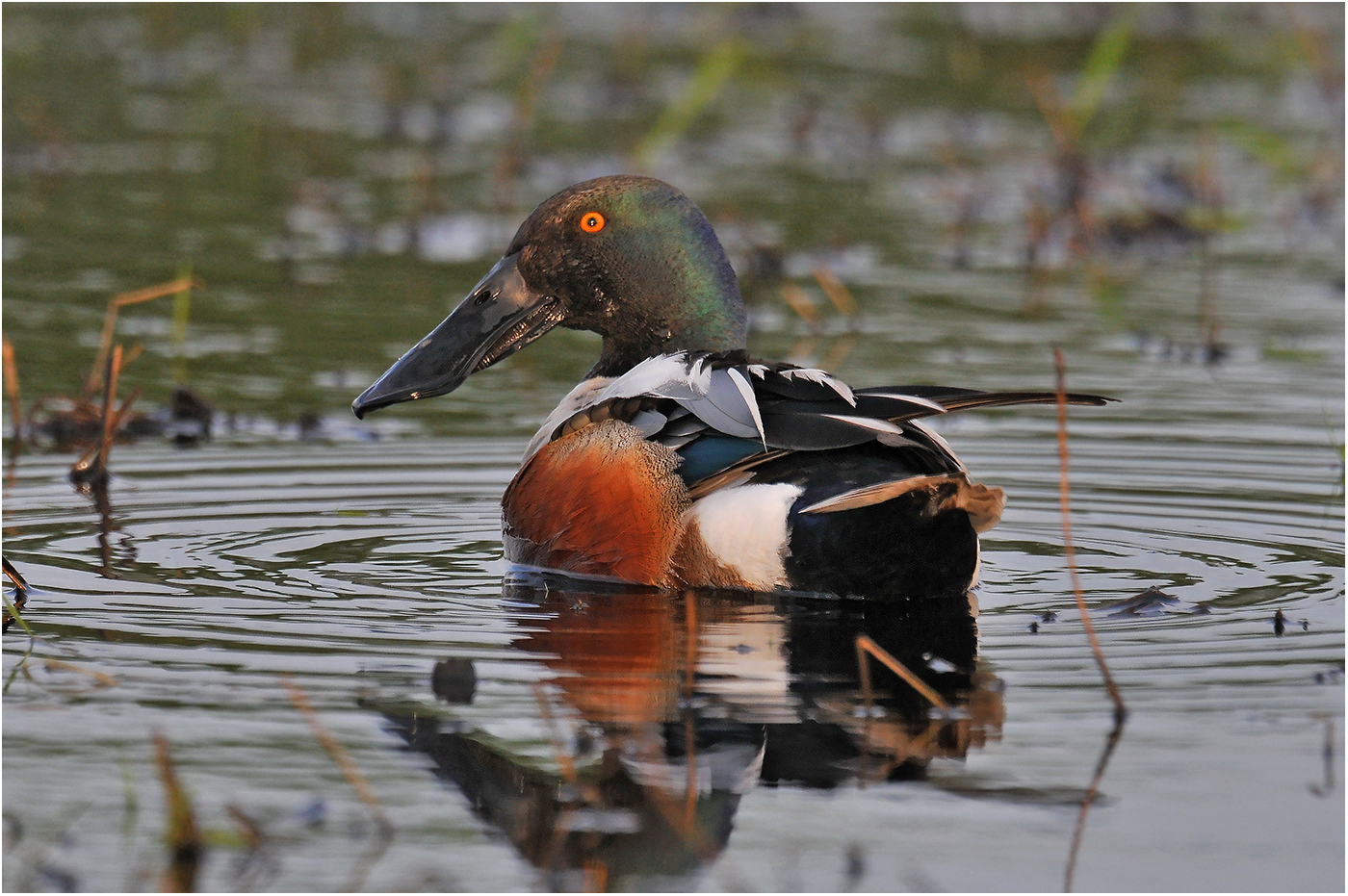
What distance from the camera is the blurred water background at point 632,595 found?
10.4ft

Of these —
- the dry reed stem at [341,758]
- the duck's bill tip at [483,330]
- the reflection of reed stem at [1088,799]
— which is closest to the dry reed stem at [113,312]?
the duck's bill tip at [483,330]

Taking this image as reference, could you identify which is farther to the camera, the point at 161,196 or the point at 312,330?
the point at 161,196

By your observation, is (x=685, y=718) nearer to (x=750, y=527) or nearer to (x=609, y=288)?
(x=750, y=527)

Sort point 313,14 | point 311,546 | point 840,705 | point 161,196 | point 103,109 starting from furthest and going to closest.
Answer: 1. point 313,14
2. point 103,109
3. point 161,196
4. point 311,546
5. point 840,705

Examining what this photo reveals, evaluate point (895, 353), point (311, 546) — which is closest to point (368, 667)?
point (311, 546)

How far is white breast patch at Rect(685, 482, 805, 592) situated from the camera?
4.55m

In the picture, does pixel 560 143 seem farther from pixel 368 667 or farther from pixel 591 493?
pixel 368 667

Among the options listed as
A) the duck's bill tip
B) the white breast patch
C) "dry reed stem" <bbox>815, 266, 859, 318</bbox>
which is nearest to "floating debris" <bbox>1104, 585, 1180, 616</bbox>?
the white breast patch

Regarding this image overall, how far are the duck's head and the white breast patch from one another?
1.04m

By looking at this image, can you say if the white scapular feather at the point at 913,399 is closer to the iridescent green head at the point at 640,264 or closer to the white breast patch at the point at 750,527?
the white breast patch at the point at 750,527

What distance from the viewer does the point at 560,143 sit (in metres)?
13.6

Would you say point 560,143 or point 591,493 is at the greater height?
point 560,143

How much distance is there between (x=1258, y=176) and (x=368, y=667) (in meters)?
10.6

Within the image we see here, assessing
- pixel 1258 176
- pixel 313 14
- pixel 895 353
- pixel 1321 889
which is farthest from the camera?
pixel 313 14
